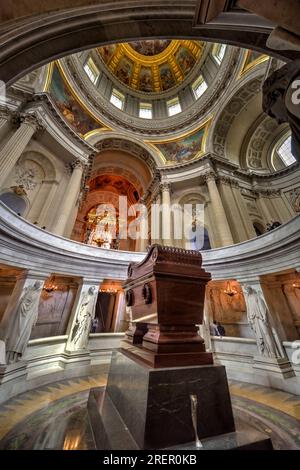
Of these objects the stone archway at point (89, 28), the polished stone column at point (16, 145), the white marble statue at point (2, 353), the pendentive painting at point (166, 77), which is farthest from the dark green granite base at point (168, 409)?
the pendentive painting at point (166, 77)

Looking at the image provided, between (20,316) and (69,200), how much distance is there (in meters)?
6.61

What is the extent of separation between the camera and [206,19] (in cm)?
226

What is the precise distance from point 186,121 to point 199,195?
6.74 meters

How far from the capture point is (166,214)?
1267 centimetres

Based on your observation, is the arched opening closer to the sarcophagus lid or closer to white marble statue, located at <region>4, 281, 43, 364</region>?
the sarcophagus lid

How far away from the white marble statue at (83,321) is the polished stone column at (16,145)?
5.36 meters

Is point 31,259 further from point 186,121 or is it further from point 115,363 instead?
point 186,121

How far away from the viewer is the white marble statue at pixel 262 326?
5.67m

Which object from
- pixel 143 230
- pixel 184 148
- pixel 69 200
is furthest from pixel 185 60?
pixel 69 200

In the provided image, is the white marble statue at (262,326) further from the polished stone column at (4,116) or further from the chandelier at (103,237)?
the chandelier at (103,237)

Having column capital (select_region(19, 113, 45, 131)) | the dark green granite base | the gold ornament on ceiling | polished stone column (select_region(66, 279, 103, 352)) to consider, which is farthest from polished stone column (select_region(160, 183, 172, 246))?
the gold ornament on ceiling

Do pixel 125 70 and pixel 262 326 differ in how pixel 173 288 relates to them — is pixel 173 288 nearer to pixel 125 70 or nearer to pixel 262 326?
pixel 262 326

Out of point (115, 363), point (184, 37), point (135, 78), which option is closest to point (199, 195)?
point (184, 37)

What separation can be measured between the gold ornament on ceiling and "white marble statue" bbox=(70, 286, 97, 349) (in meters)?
21.0
